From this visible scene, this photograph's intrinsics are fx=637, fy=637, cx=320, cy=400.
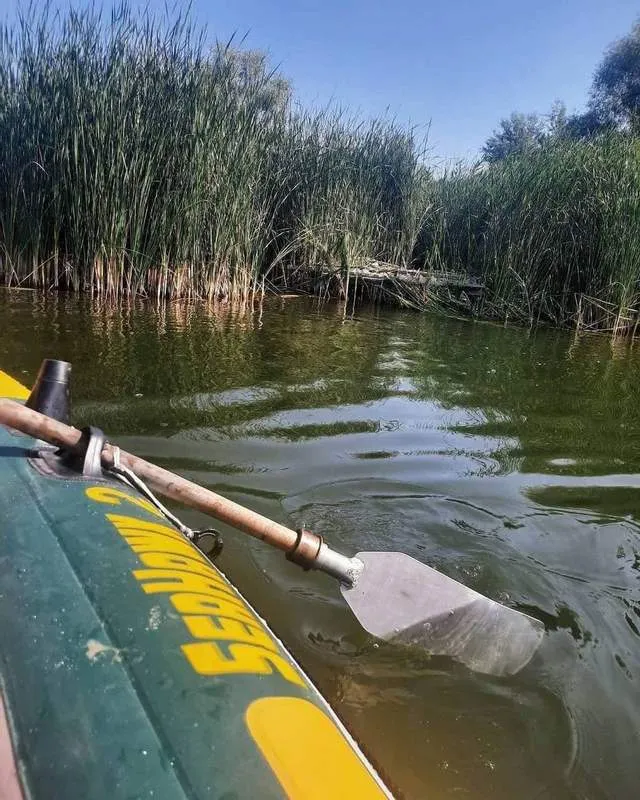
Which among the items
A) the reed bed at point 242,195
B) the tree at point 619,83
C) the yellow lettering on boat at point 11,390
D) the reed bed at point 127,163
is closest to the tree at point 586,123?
the tree at point 619,83

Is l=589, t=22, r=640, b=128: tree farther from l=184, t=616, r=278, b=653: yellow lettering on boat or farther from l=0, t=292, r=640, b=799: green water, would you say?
l=184, t=616, r=278, b=653: yellow lettering on boat

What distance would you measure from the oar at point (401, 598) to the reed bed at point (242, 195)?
5.73m

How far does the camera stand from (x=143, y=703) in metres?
0.95

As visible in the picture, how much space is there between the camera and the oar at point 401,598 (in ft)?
5.75

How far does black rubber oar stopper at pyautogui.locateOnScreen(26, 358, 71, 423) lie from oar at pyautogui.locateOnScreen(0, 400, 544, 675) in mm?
272

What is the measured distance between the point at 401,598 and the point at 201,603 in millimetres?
784

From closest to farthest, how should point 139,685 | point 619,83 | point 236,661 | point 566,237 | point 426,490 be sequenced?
point 139,685 < point 236,661 < point 426,490 < point 566,237 < point 619,83

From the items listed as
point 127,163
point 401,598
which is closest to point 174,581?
point 401,598

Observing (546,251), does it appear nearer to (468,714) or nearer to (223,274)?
(223,274)

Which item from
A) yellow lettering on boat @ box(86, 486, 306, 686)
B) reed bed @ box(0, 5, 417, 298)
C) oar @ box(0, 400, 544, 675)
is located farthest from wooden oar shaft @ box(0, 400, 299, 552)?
reed bed @ box(0, 5, 417, 298)

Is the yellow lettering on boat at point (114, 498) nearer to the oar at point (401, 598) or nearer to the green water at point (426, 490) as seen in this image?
the oar at point (401, 598)

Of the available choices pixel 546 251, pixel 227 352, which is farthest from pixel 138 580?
pixel 546 251

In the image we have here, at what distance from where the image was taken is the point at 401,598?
72.7 inches

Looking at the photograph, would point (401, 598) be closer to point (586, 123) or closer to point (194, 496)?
point (194, 496)
